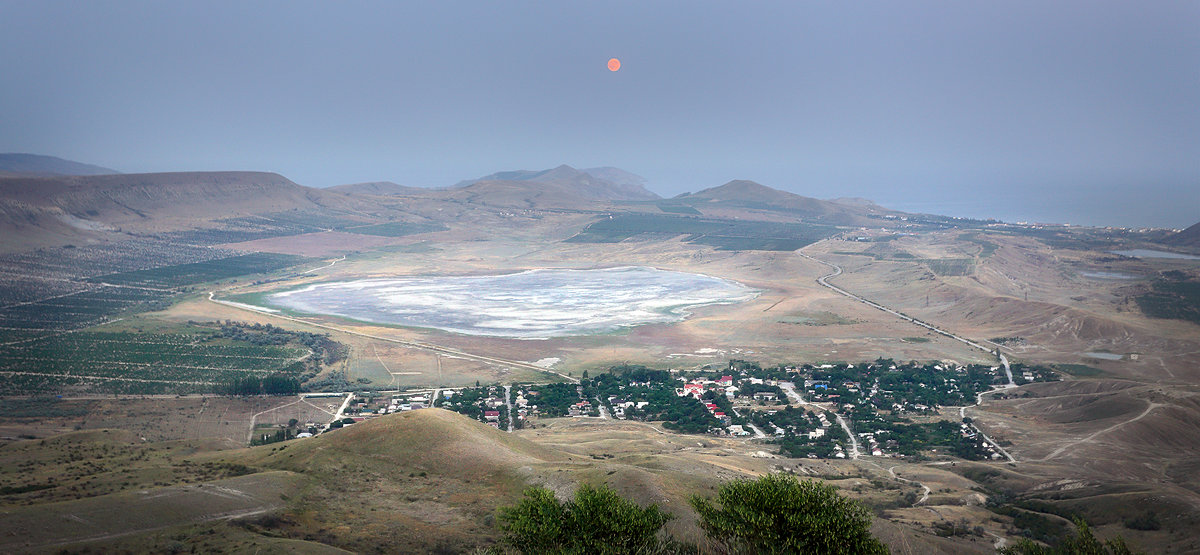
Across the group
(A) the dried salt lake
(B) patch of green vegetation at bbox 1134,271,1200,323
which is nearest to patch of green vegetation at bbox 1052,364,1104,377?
(B) patch of green vegetation at bbox 1134,271,1200,323

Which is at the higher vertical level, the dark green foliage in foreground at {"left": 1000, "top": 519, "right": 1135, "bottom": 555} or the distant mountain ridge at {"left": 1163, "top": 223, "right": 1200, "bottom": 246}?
the distant mountain ridge at {"left": 1163, "top": 223, "right": 1200, "bottom": 246}

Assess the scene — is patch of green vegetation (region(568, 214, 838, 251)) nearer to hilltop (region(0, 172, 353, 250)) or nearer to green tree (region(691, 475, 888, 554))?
hilltop (region(0, 172, 353, 250))

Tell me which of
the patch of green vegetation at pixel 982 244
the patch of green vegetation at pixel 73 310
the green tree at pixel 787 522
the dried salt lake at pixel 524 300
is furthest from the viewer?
the patch of green vegetation at pixel 982 244

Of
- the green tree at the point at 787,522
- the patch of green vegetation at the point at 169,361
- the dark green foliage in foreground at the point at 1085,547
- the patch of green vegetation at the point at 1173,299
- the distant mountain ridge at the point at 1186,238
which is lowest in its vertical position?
the patch of green vegetation at the point at 169,361

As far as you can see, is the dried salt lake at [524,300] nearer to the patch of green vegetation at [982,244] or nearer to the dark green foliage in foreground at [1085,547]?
the patch of green vegetation at [982,244]

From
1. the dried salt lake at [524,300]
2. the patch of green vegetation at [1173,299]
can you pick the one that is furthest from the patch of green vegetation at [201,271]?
the patch of green vegetation at [1173,299]

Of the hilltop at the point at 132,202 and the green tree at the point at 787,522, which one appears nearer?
the green tree at the point at 787,522
